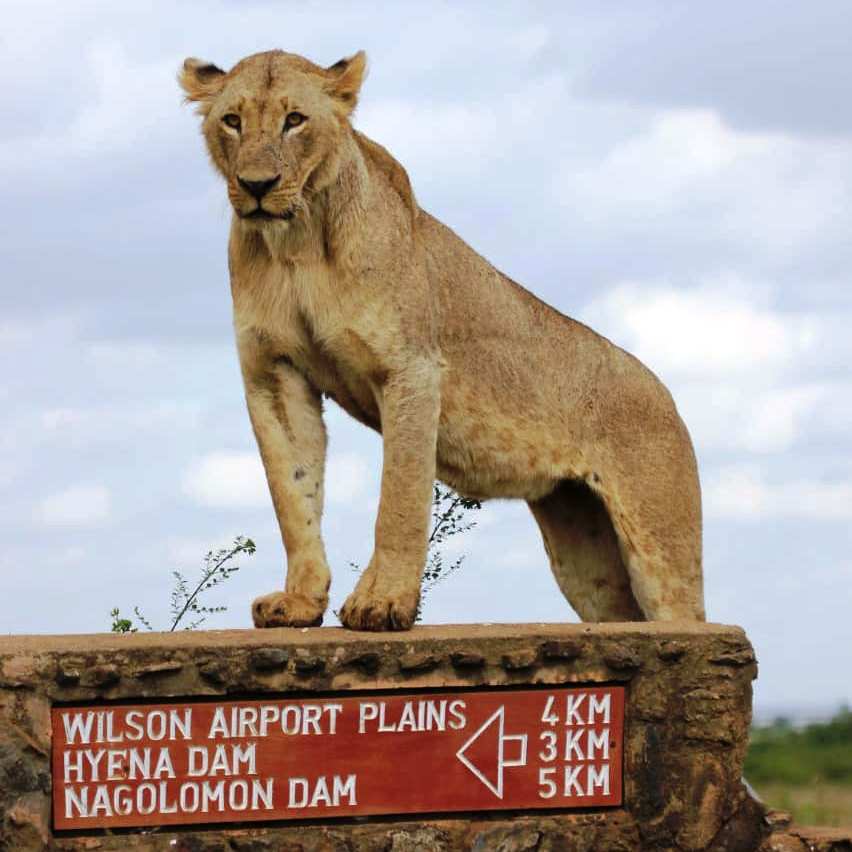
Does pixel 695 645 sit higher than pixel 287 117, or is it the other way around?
pixel 287 117

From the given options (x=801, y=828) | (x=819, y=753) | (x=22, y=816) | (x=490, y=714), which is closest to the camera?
(x=22, y=816)

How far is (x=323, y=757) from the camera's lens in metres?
6.79

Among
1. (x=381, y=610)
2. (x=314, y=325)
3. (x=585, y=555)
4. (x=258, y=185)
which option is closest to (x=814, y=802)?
(x=585, y=555)

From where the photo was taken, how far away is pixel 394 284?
713 cm

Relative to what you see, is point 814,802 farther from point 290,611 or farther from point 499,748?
point 290,611

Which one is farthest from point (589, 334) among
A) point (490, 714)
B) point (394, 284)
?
point (490, 714)

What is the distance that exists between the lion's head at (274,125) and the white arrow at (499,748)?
2056mm

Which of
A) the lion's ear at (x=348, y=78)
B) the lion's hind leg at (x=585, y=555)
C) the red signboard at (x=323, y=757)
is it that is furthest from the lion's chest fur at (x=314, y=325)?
the lion's hind leg at (x=585, y=555)

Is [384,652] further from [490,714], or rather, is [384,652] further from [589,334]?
[589,334]

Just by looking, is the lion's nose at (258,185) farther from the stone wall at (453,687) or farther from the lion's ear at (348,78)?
the stone wall at (453,687)

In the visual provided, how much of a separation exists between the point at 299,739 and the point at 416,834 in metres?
0.57

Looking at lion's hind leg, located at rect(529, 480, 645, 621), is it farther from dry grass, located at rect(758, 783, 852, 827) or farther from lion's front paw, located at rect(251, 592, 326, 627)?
lion's front paw, located at rect(251, 592, 326, 627)

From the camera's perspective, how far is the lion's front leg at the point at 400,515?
701 centimetres

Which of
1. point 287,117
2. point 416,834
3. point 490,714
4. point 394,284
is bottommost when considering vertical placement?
point 416,834
